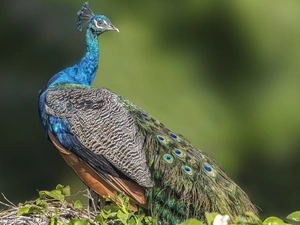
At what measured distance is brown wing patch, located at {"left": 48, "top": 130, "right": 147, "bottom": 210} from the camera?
2.80 m

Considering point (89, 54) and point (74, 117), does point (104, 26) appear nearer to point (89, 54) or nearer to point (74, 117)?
point (89, 54)

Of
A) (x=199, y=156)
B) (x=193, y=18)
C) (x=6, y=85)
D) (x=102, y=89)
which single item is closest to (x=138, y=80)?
(x=193, y=18)

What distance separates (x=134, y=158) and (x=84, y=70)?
0.86 m

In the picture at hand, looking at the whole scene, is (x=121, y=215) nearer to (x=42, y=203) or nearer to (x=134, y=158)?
(x=42, y=203)

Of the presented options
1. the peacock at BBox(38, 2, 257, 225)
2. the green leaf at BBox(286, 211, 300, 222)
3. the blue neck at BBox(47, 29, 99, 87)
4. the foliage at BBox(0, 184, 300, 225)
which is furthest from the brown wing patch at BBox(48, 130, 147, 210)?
the green leaf at BBox(286, 211, 300, 222)

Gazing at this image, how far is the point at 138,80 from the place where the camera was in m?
4.74

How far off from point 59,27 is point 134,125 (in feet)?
7.68

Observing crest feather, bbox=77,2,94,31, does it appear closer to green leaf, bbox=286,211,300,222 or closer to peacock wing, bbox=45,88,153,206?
peacock wing, bbox=45,88,153,206

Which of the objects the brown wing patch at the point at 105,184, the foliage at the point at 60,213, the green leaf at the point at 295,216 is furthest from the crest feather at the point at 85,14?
the green leaf at the point at 295,216

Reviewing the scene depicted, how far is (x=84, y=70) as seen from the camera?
3.58m

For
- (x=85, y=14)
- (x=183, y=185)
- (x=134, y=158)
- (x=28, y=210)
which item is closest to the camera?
(x=28, y=210)

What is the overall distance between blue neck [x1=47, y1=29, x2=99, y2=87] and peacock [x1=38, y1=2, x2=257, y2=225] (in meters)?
0.22

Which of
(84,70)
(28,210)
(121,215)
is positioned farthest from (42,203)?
(84,70)

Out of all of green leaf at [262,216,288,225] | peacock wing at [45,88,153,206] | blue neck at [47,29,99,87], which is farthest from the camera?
blue neck at [47,29,99,87]
